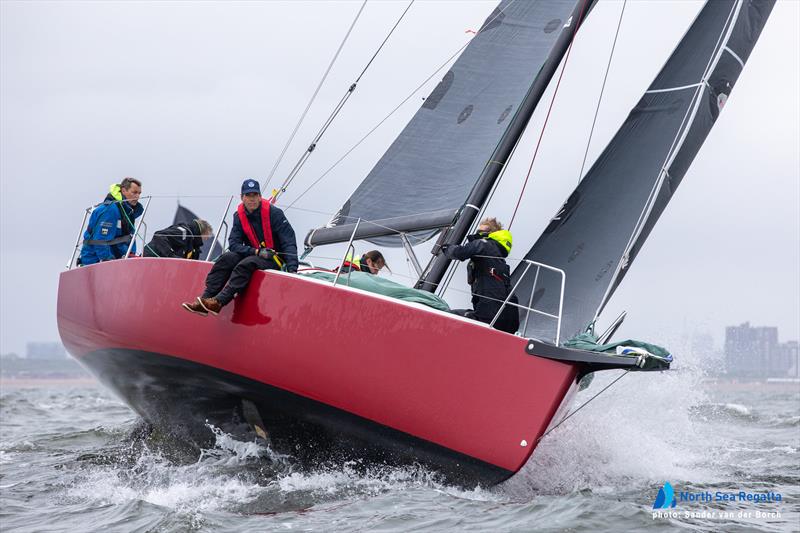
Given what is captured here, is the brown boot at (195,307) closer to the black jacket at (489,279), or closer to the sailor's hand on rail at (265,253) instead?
the sailor's hand on rail at (265,253)

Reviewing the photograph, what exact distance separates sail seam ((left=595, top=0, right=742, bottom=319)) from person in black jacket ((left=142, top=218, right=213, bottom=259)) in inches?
109

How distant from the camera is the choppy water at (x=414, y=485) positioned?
13.8 ft

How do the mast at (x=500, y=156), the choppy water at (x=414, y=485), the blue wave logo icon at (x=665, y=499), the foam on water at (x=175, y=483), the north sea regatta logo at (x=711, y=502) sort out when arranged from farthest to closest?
1. the mast at (x=500, y=156)
2. the foam on water at (x=175, y=483)
3. the blue wave logo icon at (x=665, y=499)
4. the north sea regatta logo at (x=711, y=502)
5. the choppy water at (x=414, y=485)

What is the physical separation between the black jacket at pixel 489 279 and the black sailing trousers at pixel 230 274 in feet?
3.72

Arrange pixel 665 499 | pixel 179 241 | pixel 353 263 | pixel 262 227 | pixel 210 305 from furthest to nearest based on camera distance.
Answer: pixel 179 241 < pixel 353 263 < pixel 262 227 < pixel 210 305 < pixel 665 499

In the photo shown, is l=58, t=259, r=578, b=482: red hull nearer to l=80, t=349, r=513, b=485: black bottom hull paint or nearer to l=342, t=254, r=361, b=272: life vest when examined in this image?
l=80, t=349, r=513, b=485: black bottom hull paint

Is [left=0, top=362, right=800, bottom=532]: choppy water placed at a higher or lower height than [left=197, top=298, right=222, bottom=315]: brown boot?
lower

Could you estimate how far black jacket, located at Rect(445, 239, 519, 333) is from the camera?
5.16m

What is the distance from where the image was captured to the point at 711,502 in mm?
4793

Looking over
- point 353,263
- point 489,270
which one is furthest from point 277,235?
point 489,270

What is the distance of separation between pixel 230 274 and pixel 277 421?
878 millimetres

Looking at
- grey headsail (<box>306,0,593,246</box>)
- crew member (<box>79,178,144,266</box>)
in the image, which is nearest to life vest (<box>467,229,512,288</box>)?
grey headsail (<box>306,0,593,246</box>)

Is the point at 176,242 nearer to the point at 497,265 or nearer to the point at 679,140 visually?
the point at 497,265

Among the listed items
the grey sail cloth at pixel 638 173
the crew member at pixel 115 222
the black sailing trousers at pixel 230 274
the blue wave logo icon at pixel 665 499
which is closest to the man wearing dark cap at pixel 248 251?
the black sailing trousers at pixel 230 274
